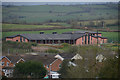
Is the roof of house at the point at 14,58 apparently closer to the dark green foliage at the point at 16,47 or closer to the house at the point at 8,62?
the house at the point at 8,62

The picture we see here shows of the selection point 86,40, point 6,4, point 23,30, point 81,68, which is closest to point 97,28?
point 86,40

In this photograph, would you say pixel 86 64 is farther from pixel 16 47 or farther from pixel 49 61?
Answer: pixel 16 47

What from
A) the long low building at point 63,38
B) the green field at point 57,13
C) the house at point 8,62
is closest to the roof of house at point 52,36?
the long low building at point 63,38

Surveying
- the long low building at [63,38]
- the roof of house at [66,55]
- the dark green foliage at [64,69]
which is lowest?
the dark green foliage at [64,69]

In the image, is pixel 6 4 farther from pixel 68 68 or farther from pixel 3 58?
pixel 68 68

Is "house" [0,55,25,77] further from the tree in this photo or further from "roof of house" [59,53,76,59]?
"roof of house" [59,53,76,59]

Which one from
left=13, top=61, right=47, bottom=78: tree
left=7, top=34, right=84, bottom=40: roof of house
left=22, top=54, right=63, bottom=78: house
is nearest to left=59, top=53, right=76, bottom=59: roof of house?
left=22, top=54, right=63, bottom=78: house
